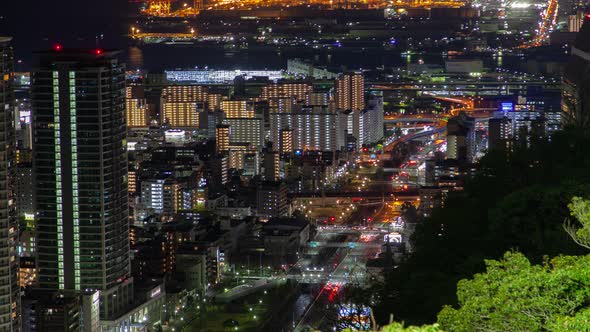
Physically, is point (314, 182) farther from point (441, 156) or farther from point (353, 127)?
point (353, 127)

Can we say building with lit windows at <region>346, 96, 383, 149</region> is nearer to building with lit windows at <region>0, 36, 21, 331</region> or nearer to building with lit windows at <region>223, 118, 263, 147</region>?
building with lit windows at <region>223, 118, 263, 147</region>

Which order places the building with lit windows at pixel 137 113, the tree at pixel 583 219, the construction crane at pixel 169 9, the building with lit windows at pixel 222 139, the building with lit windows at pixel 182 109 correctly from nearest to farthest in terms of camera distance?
the tree at pixel 583 219 → the building with lit windows at pixel 222 139 → the building with lit windows at pixel 137 113 → the building with lit windows at pixel 182 109 → the construction crane at pixel 169 9

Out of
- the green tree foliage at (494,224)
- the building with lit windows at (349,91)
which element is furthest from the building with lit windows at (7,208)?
the building with lit windows at (349,91)

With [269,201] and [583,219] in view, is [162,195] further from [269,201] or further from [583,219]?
[583,219]

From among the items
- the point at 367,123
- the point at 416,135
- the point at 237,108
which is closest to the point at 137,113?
the point at 237,108

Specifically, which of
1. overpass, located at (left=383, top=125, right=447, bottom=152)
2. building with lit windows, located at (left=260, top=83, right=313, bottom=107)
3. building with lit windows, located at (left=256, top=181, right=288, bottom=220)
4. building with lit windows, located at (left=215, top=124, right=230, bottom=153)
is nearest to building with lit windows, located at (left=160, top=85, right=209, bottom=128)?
building with lit windows, located at (left=260, top=83, right=313, bottom=107)

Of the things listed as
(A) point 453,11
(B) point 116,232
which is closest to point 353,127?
(B) point 116,232

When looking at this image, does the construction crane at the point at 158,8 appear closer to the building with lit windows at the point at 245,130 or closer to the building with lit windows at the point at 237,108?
the building with lit windows at the point at 237,108
